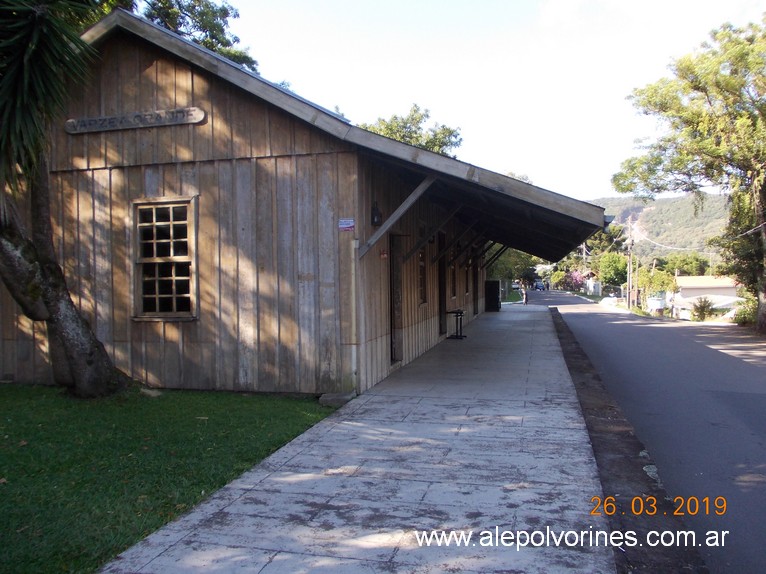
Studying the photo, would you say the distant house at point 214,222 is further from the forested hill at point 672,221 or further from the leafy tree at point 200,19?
the forested hill at point 672,221

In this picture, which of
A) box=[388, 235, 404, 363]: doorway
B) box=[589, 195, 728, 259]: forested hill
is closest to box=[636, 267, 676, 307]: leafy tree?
box=[388, 235, 404, 363]: doorway

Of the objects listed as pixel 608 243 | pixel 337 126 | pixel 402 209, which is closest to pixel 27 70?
pixel 337 126

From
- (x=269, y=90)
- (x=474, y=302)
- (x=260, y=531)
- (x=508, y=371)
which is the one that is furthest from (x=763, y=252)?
(x=260, y=531)

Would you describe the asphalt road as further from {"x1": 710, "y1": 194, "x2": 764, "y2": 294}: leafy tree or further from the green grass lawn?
{"x1": 710, "y1": 194, "x2": 764, "y2": 294}: leafy tree

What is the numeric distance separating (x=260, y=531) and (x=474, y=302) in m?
19.7

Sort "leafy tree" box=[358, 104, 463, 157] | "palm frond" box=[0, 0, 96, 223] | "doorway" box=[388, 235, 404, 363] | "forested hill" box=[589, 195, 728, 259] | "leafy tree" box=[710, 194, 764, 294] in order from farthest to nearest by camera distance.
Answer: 1. "forested hill" box=[589, 195, 728, 259]
2. "leafy tree" box=[358, 104, 463, 157]
3. "leafy tree" box=[710, 194, 764, 294]
4. "doorway" box=[388, 235, 404, 363]
5. "palm frond" box=[0, 0, 96, 223]

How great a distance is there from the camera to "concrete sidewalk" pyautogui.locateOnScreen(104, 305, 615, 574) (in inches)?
135

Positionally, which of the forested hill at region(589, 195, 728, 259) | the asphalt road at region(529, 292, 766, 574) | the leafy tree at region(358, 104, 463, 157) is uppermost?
the forested hill at region(589, 195, 728, 259)

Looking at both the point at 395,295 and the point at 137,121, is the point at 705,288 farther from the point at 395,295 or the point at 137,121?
the point at 137,121

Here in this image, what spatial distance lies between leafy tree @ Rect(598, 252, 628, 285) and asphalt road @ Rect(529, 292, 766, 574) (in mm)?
54621

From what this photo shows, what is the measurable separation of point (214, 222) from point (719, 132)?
16300 mm

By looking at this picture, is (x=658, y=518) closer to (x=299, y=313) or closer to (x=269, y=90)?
(x=299, y=313)

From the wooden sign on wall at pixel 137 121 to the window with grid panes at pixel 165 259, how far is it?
1073 millimetres

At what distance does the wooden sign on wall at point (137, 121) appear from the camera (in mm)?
8039
